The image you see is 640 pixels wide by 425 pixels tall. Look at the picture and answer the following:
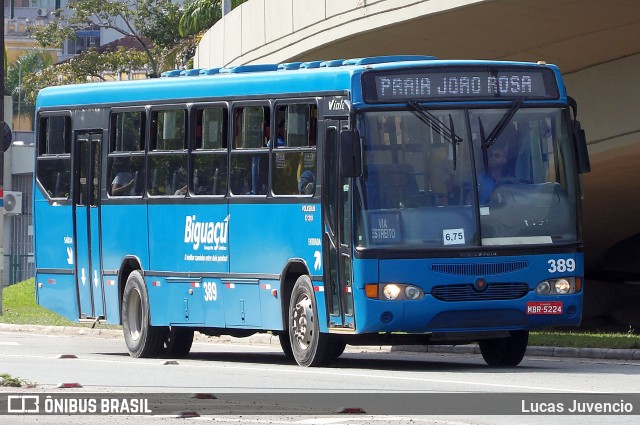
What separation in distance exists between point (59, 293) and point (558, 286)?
7.83 meters

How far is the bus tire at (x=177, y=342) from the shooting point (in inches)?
791

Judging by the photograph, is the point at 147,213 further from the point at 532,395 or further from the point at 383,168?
the point at 532,395

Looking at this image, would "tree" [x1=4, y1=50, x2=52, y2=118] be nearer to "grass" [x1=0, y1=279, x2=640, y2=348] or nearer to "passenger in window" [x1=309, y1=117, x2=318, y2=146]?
"grass" [x1=0, y1=279, x2=640, y2=348]

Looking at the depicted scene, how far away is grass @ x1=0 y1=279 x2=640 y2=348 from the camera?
19.3m

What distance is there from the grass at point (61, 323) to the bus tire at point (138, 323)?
4616 mm

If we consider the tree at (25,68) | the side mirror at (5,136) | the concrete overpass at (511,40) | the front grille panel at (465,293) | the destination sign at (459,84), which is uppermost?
the tree at (25,68)

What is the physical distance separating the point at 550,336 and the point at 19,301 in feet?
57.5

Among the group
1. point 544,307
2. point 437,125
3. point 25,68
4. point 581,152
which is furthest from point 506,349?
point 25,68

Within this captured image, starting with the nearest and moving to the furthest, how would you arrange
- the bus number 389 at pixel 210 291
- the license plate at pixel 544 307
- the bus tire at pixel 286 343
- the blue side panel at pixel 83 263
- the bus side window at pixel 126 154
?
the license plate at pixel 544 307 < the bus number 389 at pixel 210 291 < the bus tire at pixel 286 343 < the bus side window at pixel 126 154 < the blue side panel at pixel 83 263

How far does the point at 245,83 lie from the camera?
18312 mm

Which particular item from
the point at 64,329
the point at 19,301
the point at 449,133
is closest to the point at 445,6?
the point at 449,133

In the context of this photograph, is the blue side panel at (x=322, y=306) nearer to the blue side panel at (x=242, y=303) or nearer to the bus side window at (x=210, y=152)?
the blue side panel at (x=242, y=303)

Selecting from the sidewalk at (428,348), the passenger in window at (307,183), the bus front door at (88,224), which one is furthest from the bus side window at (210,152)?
the sidewalk at (428,348)

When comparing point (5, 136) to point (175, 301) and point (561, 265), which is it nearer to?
point (175, 301)
